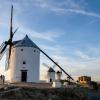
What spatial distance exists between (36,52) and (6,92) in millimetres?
22754

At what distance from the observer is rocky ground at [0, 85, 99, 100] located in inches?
2093

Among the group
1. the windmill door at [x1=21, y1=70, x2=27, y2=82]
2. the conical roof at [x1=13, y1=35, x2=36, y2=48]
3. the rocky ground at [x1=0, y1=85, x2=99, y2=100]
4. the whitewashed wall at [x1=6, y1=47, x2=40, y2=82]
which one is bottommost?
the rocky ground at [x1=0, y1=85, x2=99, y2=100]

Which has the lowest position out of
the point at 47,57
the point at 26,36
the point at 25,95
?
the point at 25,95

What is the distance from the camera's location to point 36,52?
7506 cm

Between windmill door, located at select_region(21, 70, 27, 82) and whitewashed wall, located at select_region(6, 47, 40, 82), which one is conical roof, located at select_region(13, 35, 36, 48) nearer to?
whitewashed wall, located at select_region(6, 47, 40, 82)

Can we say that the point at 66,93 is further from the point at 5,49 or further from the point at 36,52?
the point at 5,49

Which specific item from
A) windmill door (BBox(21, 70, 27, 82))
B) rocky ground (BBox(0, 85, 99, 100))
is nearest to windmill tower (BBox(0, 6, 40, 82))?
windmill door (BBox(21, 70, 27, 82))

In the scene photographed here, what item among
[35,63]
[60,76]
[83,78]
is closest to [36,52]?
[35,63]

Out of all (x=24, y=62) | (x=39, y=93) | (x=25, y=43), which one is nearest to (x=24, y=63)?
(x=24, y=62)

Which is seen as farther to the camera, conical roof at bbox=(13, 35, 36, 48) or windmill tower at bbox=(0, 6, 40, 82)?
conical roof at bbox=(13, 35, 36, 48)

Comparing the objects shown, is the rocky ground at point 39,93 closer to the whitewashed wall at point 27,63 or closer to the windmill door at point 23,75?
the whitewashed wall at point 27,63

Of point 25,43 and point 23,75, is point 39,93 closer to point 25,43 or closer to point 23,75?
point 23,75

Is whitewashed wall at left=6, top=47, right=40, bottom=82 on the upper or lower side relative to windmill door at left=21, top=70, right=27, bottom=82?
upper

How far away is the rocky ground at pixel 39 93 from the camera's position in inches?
2093
